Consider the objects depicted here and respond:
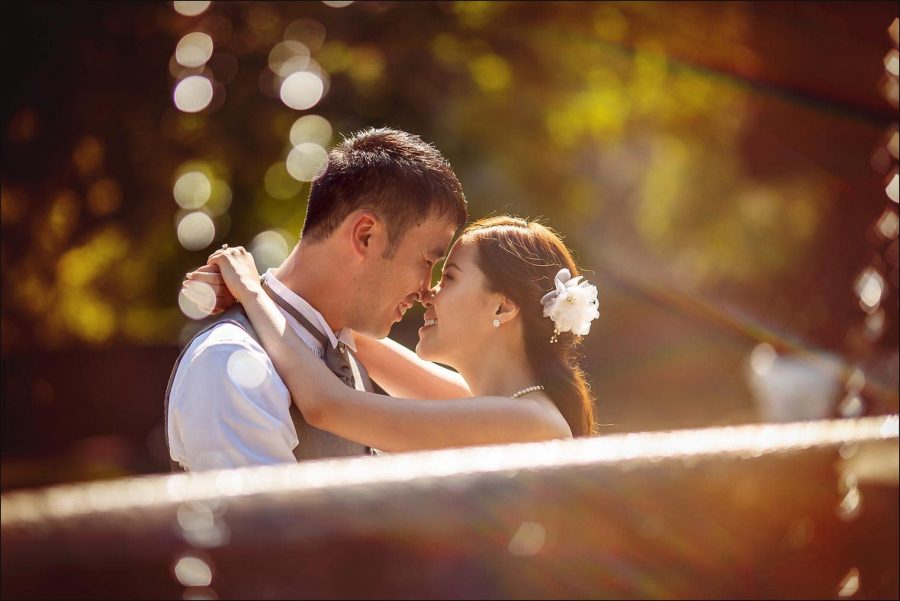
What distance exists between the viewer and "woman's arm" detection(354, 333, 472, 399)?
14.9 feet

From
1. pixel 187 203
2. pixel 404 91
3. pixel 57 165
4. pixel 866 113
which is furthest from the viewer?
pixel 187 203

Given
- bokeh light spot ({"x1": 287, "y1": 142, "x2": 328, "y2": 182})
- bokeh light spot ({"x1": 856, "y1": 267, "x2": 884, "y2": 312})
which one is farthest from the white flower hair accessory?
bokeh light spot ({"x1": 287, "y1": 142, "x2": 328, "y2": 182})

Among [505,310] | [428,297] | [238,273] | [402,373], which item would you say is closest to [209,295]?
[238,273]

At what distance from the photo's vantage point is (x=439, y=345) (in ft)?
13.2

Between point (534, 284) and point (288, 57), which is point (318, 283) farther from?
point (288, 57)

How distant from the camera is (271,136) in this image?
34.7ft

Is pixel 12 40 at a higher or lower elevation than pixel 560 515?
lower

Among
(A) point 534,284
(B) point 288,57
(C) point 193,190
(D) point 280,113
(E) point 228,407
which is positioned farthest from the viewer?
(C) point 193,190

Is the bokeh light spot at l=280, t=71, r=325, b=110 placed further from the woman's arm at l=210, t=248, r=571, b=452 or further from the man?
the woman's arm at l=210, t=248, r=571, b=452

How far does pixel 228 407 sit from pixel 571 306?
5.52ft

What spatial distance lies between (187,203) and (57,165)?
13.5ft

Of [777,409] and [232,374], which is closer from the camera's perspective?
[232,374]

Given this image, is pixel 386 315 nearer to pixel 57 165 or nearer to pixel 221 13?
pixel 57 165

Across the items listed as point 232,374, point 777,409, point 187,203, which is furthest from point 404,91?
point 232,374
